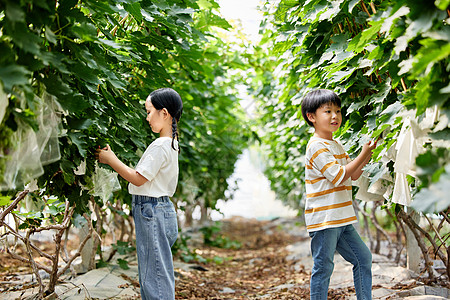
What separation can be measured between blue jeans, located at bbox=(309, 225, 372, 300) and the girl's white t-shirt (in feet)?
2.68

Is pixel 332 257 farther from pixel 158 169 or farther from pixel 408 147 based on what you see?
pixel 158 169

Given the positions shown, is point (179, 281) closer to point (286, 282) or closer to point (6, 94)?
point (286, 282)

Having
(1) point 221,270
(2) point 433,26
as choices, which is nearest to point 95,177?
(2) point 433,26

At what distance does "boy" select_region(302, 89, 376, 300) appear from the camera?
2.22 metres

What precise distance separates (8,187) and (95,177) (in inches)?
26.8

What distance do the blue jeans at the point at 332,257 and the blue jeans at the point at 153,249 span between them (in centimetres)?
77

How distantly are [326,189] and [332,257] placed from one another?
36 centimetres

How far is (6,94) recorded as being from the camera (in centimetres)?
136

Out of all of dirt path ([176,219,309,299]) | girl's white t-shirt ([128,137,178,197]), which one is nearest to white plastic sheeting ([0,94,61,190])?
girl's white t-shirt ([128,137,178,197])

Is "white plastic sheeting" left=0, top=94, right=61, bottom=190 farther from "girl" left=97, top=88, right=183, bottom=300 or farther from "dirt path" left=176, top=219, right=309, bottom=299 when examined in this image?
"dirt path" left=176, top=219, right=309, bottom=299

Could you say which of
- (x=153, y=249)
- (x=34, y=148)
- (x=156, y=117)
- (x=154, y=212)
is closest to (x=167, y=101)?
(x=156, y=117)

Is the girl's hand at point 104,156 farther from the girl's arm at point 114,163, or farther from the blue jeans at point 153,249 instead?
the blue jeans at point 153,249

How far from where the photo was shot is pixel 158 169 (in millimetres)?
2189

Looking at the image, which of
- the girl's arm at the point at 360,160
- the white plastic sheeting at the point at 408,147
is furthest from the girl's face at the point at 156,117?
the white plastic sheeting at the point at 408,147
